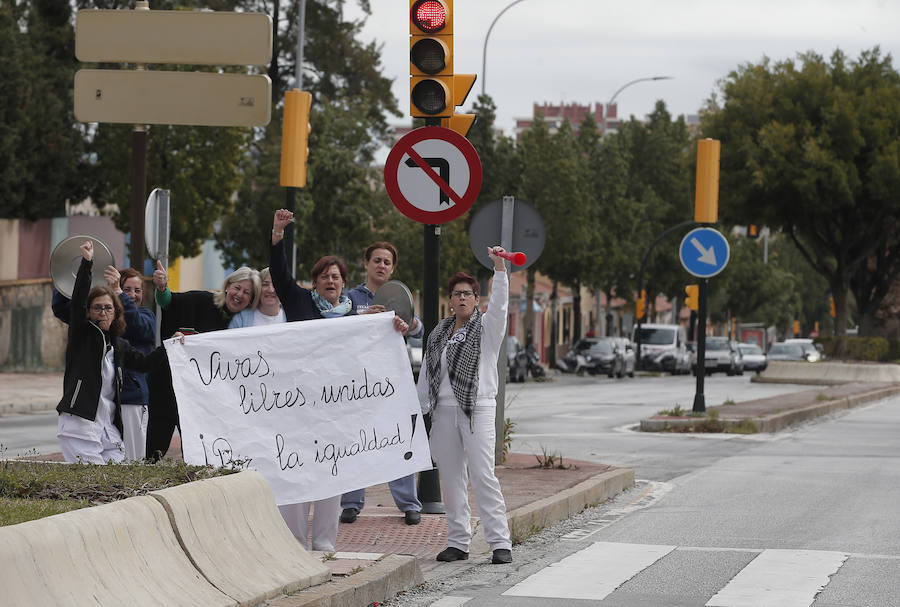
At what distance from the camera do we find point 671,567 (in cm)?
904

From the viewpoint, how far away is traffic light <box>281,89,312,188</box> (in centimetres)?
1566

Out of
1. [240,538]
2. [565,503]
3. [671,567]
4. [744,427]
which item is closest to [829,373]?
[744,427]

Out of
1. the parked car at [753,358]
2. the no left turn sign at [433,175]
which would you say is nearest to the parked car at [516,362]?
the parked car at [753,358]

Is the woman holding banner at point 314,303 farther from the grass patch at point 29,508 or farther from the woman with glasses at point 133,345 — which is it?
the grass patch at point 29,508

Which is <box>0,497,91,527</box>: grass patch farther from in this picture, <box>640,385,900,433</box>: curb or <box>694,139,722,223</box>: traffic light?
<box>694,139,722,223</box>: traffic light

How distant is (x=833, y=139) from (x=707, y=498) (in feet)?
113

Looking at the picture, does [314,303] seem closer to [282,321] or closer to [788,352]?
[282,321]

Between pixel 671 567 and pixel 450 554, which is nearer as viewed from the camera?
pixel 450 554

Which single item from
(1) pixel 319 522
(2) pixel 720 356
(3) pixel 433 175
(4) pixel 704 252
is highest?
(3) pixel 433 175

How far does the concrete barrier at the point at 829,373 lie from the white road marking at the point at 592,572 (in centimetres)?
3458

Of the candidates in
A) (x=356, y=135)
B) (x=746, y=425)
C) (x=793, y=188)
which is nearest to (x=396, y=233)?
(x=356, y=135)

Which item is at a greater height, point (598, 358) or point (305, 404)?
point (305, 404)

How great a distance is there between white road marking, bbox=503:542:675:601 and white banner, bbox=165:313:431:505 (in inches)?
38.3

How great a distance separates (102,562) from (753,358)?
6444 centimetres
